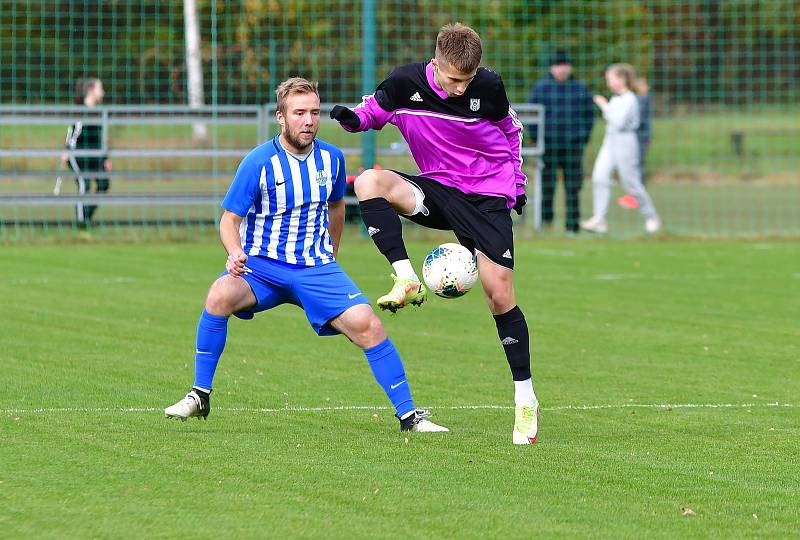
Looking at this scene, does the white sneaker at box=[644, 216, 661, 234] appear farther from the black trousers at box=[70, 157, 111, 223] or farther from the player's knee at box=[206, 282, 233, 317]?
the player's knee at box=[206, 282, 233, 317]

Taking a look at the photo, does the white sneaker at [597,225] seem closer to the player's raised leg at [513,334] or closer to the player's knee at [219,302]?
the player's raised leg at [513,334]

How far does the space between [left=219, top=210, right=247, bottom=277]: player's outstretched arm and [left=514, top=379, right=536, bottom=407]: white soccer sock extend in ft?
4.75

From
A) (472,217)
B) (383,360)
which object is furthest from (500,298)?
(383,360)

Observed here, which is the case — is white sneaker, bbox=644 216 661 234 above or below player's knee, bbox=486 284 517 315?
below

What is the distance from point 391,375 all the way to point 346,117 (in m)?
1.28

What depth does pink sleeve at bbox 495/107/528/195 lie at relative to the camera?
24.7ft

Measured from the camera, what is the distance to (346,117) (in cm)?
732

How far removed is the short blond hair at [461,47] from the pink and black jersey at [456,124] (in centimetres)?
31

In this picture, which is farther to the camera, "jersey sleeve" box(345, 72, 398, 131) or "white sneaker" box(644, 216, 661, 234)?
"white sneaker" box(644, 216, 661, 234)

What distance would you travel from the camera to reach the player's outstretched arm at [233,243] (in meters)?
7.03

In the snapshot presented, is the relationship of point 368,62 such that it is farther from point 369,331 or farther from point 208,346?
point 369,331

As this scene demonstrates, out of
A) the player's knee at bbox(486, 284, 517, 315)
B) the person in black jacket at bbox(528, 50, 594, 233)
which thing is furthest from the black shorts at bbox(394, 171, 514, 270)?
the person in black jacket at bbox(528, 50, 594, 233)

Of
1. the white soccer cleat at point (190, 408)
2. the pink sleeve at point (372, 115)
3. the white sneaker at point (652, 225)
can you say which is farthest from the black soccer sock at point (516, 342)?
the white sneaker at point (652, 225)

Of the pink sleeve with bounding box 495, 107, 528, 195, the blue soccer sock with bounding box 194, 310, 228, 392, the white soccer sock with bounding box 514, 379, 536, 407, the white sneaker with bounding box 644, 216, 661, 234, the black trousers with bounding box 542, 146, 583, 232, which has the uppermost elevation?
the pink sleeve with bounding box 495, 107, 528, 195
